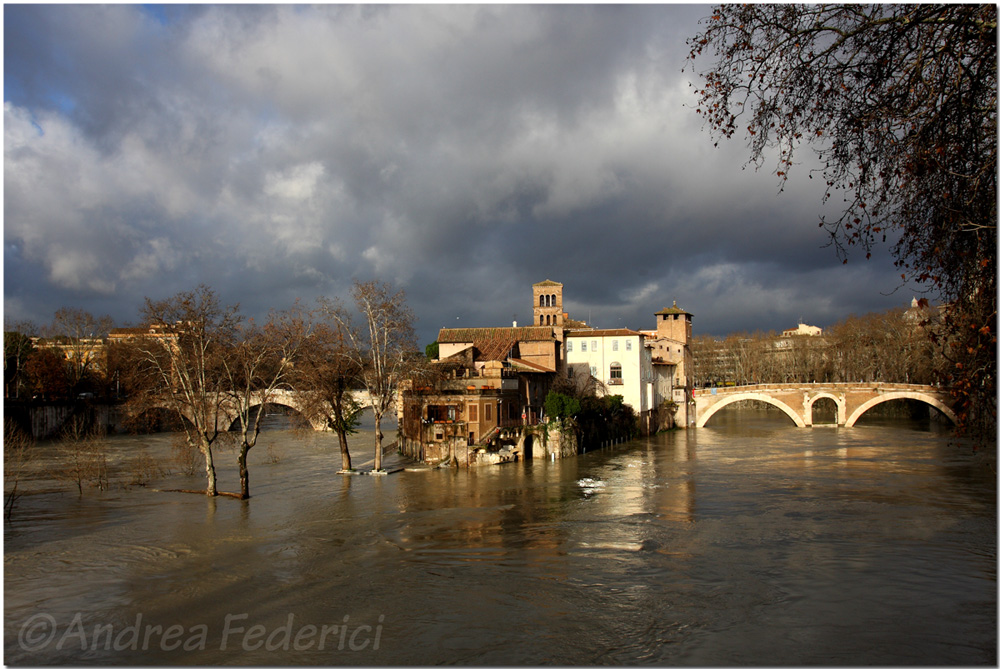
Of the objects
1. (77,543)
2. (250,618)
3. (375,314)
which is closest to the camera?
(250,618)

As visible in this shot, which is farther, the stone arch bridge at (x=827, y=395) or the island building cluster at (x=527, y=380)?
the stone arch bridge at (x=827, y=395)

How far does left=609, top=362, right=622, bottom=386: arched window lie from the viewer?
5891 cm

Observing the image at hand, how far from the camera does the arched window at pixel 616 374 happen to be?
58906 millimetres

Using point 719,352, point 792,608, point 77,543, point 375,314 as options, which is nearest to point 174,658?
point 77,543

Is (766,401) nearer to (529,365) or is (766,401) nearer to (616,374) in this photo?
(616,374)

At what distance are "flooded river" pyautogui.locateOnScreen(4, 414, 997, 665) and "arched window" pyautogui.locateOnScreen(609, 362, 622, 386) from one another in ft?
89.4

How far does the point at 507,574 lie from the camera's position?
55.2 feet

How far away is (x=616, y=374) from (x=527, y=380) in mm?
13867

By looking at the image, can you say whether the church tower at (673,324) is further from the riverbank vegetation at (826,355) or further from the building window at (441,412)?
the building window at (441,412)

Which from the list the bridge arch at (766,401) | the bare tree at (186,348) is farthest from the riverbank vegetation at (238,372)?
the bridge arch at (766,401)

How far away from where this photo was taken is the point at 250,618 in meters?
13.6

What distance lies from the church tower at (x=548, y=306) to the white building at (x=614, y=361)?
6.34 m

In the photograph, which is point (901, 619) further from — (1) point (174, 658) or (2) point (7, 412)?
(2) point (7, 412)

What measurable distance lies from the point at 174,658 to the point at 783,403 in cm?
6159
